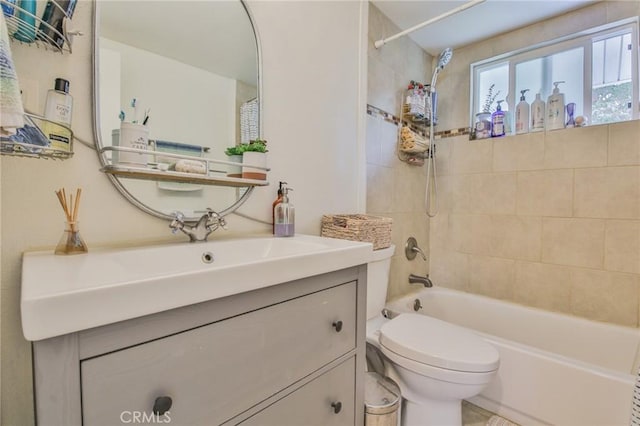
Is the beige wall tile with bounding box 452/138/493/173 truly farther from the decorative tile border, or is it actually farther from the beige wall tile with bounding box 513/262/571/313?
the beige wall tile with bounding box 513/262/571/313

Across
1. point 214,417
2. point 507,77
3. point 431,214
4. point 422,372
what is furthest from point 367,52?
point 214,417

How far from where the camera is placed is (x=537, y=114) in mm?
1977

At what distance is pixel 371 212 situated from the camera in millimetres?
1861

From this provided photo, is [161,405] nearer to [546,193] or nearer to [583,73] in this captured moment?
[546,193]

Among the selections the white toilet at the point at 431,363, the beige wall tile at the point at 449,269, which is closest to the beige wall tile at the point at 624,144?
the beige wall tile at the point at 449,269

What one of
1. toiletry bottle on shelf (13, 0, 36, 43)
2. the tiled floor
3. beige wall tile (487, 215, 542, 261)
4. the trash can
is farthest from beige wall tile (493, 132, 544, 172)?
toiletry bottle on shelf (13, 0, 36, 43)

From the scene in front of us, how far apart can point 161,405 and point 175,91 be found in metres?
0.95

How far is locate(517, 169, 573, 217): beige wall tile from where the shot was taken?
1860mm

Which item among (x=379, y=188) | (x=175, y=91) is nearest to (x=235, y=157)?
(x=175, y=91)

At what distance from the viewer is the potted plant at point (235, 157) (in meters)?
1.15

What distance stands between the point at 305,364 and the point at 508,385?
49.4 inches

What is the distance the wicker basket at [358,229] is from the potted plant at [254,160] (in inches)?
18.1

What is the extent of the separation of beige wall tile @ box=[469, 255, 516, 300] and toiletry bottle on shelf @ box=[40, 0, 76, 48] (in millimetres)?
2479

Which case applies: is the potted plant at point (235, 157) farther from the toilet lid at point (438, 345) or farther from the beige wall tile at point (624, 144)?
the beige wall tile at point (624, 144)
